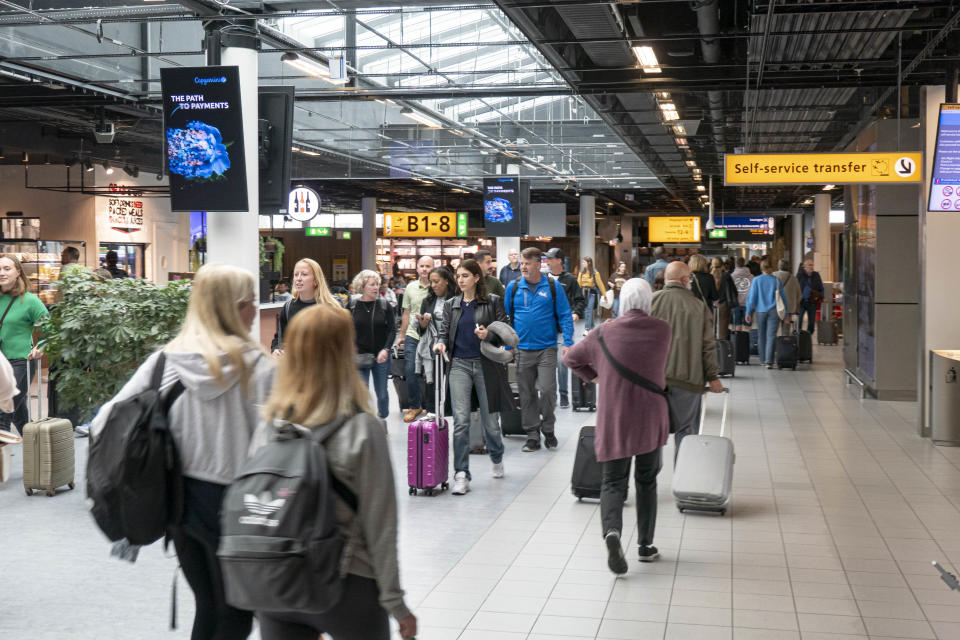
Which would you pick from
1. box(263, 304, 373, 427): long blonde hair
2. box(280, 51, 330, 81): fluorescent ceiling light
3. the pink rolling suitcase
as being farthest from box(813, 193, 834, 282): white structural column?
box(263, 304, 373, 427): long blonde hair

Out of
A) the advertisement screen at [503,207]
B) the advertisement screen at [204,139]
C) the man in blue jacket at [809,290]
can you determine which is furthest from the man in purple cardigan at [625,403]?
the advertisement screen at [503,207]

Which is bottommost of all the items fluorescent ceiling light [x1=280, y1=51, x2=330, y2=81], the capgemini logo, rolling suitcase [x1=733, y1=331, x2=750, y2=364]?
rolling suitcase [x1=733, y1=331, x2=750, y2=364]

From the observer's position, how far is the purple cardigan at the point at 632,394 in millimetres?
5055

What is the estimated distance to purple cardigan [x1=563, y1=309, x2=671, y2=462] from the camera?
505cm

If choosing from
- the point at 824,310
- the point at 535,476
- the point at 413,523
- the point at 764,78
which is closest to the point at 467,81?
the point at 764,78

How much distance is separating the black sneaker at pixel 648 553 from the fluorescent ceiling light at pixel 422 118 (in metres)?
13.2

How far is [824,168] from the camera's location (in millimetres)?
10305

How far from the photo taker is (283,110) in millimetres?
9297

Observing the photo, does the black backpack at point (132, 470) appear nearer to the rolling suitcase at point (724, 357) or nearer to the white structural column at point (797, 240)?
the rolling suitcase at point (724, 357)

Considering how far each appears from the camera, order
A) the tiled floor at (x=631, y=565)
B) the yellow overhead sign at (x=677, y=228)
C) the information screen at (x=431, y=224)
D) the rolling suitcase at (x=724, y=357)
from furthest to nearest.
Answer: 1. the yellow overhead sign at (x=677, y=228)
2. the information screen at (x=431, y=224)
3. the rolling suitcase at (x=724, y=357)
4. the tiled floor at (x=631, y=565)

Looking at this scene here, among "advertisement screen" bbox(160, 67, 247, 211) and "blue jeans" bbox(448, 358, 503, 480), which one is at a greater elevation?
"advertisement screen" bbox(160, 67, 247, 211)

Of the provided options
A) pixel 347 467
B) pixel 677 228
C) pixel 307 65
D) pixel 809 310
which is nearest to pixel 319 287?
pixel 347 467

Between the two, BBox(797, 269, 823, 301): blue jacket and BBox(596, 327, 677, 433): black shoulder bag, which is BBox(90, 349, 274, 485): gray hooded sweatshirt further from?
BBox(797, 269, 823, 301): blue jacket

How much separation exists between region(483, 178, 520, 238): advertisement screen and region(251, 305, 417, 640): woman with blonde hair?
21603mm
